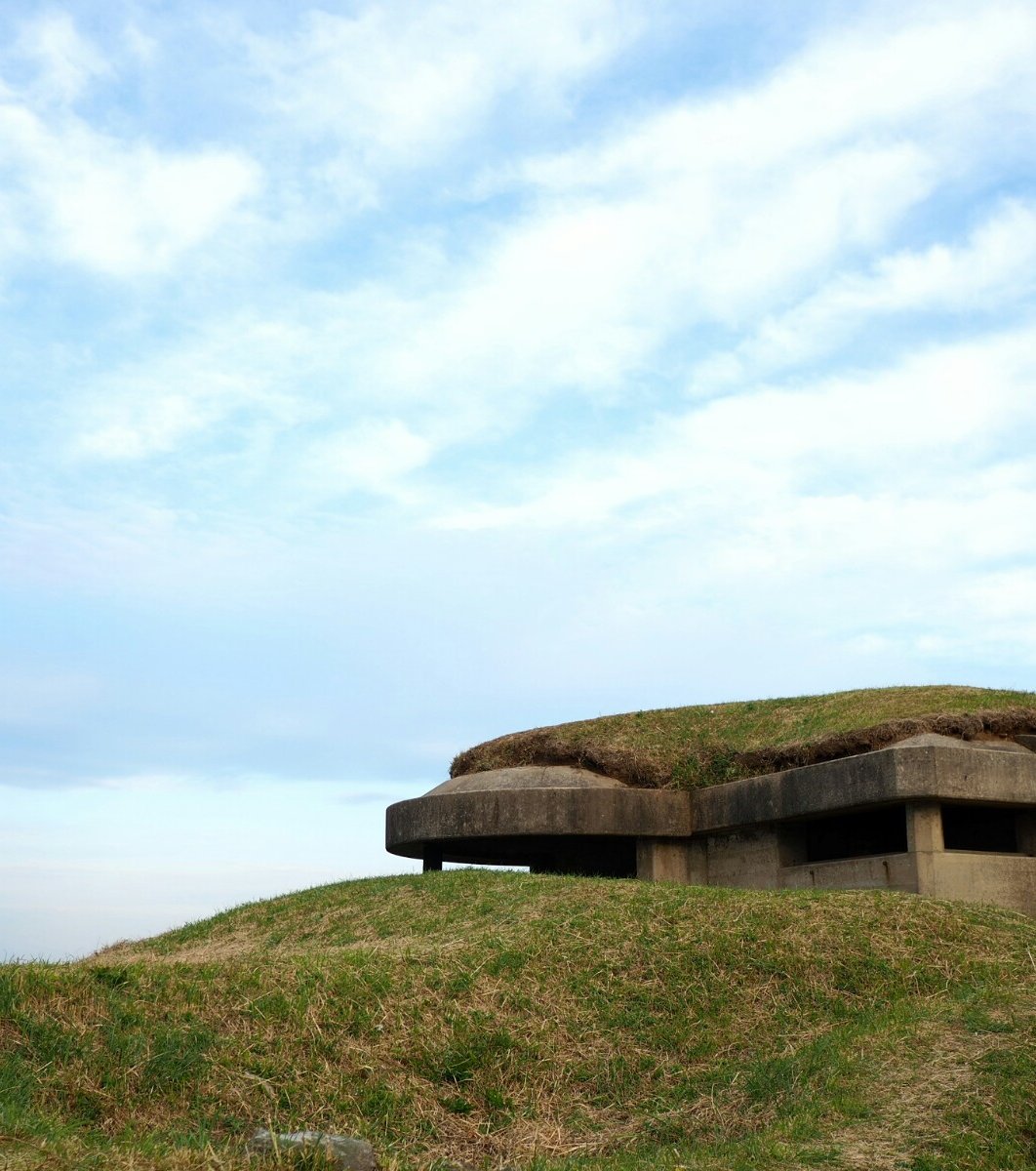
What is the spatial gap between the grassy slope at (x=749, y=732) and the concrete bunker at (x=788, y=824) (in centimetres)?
38

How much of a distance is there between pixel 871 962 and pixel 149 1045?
7.10 m

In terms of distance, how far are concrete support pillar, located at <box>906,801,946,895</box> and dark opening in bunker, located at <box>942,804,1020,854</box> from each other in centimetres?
197

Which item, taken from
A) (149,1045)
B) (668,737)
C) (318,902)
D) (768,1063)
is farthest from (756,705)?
(149,1045)

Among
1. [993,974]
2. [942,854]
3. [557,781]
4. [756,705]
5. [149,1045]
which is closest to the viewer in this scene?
[149,1045]

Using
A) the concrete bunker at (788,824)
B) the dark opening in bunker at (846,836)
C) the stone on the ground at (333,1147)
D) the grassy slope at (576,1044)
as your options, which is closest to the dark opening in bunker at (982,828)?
the concrete bunker at (788,824)

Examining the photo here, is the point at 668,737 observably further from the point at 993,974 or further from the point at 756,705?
the point at 993,974

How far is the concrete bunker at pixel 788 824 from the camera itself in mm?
16375

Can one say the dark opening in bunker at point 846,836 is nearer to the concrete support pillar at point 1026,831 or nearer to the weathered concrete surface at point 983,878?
the concrete support pillar at point 1026,831

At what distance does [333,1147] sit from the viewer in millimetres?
8023

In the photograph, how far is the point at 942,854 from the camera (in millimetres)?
16312

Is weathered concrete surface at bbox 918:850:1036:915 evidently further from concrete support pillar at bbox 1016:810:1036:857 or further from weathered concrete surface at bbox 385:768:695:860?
weathered concrete surface at bbox 385:768:695:860

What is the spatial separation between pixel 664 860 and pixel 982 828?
487 cm

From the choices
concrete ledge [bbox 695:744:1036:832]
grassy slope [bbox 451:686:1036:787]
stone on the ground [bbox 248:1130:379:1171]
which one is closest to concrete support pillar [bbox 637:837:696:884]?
grassy slope [bbox 451:686:1036:787]

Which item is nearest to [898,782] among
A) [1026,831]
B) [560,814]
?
[1026,831]
